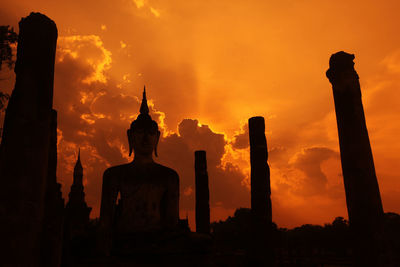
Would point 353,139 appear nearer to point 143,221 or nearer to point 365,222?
point 365,222

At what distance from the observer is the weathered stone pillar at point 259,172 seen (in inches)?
541

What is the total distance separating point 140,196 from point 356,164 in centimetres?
525

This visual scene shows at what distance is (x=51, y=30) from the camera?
5.63 metres

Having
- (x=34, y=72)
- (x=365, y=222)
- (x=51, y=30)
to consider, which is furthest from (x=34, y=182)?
(x=365, y=222)

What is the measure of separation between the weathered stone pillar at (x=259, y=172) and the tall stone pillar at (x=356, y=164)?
592cm

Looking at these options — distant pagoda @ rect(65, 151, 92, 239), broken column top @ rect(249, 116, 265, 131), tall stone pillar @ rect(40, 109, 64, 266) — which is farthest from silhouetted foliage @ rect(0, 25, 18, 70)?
distant pagoda @ rect(65, 151, 92, 239)

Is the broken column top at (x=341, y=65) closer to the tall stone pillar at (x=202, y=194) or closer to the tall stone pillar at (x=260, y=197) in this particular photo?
the tall stone pillar at (x=260, y=197)

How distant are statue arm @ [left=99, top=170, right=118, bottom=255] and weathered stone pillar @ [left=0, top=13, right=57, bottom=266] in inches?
134

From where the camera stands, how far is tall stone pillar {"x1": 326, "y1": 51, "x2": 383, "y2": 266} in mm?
7262

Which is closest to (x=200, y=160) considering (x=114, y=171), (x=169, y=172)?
(x=169, y=172)

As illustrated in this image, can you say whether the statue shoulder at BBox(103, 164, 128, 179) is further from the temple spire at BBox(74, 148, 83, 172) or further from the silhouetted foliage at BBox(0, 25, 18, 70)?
the temple spire at BBox(74, 148, 83, 172)

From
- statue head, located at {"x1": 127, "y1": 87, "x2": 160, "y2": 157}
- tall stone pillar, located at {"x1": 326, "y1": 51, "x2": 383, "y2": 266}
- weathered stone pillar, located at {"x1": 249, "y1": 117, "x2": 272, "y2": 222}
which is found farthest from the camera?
weathered stone pillar, located at {"x1": 249, "y1": 117, "x2": 272, "y2": 222}

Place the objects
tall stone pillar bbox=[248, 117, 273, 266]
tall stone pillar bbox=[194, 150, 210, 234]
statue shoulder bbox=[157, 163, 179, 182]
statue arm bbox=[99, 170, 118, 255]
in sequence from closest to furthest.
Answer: statue arm bbox=[99, 170, 118, 255] → statue shoulder bbox=[157, 163, 179, 182] → tall stone pillar bbox=[248, 117, 273, 266] → tall stone pillar bbox=[194, 150, 210, 234]

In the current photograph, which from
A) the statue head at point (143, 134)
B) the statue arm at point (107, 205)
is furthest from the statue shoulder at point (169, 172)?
the statue arm at point (107, 205)
